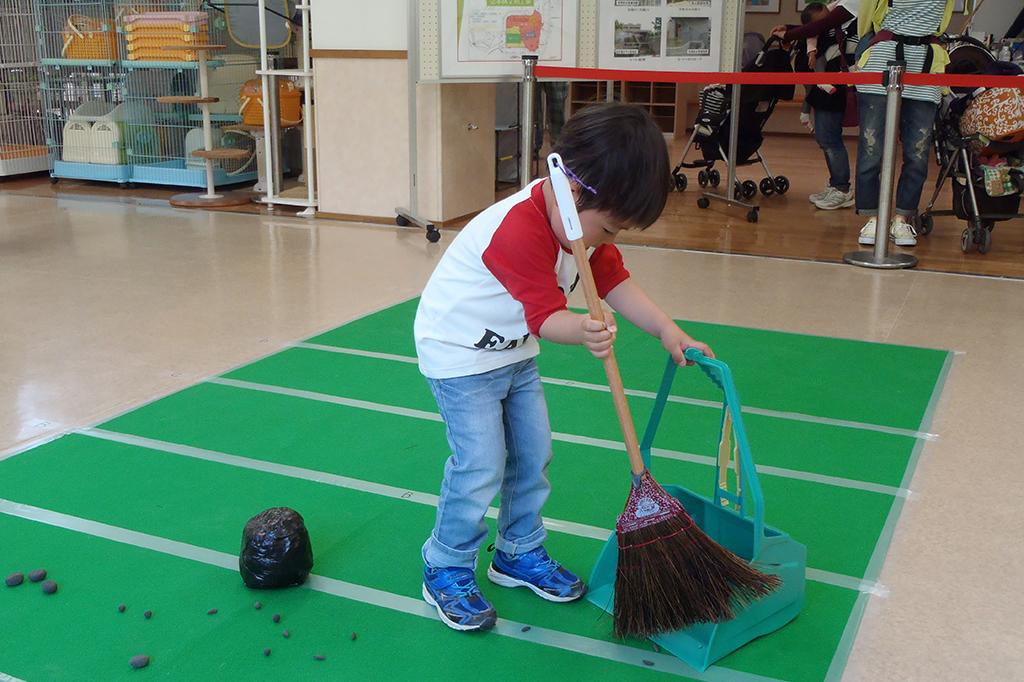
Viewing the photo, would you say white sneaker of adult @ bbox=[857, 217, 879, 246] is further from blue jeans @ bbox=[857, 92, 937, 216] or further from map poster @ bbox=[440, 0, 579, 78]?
map poster @ bbox=[440, 0, 579, 78]

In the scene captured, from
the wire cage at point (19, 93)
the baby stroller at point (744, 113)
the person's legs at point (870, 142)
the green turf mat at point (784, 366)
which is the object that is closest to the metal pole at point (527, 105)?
the baby stroller at point (744, 113)

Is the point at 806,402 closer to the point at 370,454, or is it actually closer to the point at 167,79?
the point at 370,454

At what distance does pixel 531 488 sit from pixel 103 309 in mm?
2823

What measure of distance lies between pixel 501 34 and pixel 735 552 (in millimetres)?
4430

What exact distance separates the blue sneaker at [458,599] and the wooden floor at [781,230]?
303 cm

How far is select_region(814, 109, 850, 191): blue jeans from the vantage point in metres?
6.89

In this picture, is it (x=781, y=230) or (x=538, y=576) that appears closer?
(x=538, y=576)

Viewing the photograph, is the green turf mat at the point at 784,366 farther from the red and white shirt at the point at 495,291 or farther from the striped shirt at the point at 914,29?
the striped shirt at the point at 914,29

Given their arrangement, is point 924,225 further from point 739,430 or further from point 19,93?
point 19,93

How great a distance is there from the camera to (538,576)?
2.17 m

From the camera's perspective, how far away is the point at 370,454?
2865 millimetres

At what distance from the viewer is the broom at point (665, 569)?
73.5 inches

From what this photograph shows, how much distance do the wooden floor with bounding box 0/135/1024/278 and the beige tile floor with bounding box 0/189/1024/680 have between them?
10.1 inches

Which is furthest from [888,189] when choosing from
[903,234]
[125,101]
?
[125,101]
